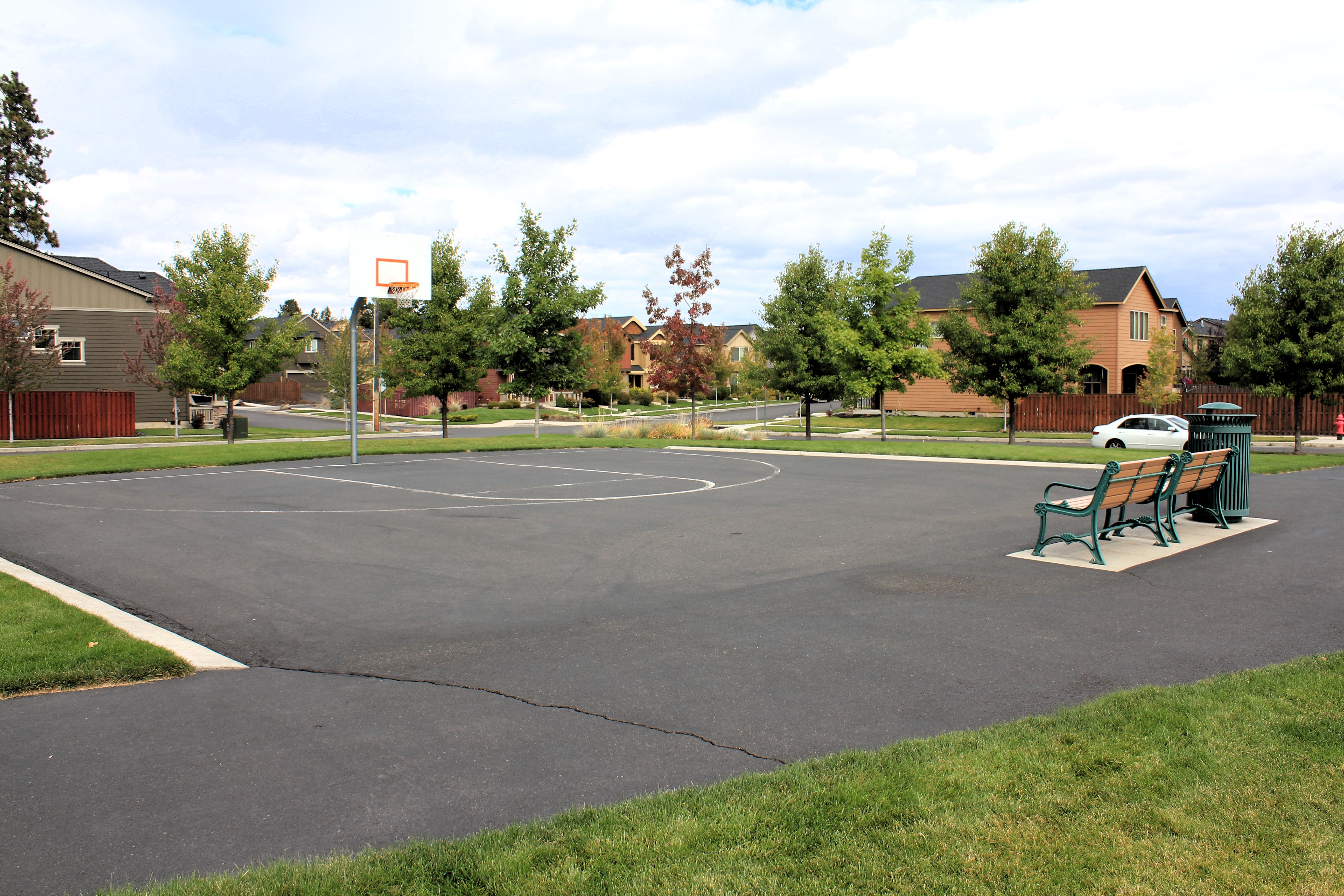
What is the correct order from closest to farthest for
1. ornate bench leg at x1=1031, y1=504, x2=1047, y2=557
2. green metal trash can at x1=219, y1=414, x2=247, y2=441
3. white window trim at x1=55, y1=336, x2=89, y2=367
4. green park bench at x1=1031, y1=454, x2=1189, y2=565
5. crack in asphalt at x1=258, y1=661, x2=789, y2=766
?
1. crack in asphalt at x1=258, y1=661, x2=789, y2=766
2. green park bench at x1=1031, y1=454, x2=1189, y2=565
3. ornate bench leg at x1=1031, y1=504, x2=1047, y2=557
4. green metal trash can at x1=219, y1=414, x2=247, y2=441
5. white window trim at x1=55, y1=336, x2=89, y2=367

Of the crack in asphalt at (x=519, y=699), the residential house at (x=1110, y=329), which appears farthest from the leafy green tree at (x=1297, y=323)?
the crack in asphalt at (x=519, y=699)

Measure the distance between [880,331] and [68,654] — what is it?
31473 mm

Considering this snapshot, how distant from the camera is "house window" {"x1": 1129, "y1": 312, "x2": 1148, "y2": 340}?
49.8m

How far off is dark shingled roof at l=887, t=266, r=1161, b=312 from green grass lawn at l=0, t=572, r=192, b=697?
3986 centimetres

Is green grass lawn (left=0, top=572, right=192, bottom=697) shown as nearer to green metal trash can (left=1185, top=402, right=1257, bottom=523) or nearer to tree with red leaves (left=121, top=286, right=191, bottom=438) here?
green metal trash can (left=1185, top=402, right=1257, bottom=523)

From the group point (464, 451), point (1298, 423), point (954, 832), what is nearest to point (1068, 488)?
point (954, 832)

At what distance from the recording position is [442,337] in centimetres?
3488

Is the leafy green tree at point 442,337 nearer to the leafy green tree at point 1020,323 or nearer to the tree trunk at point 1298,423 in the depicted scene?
the leafy green tree at point 1020,323

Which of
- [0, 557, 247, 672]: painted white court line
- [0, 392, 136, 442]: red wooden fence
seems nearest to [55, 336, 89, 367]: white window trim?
[0, 392, 136, 442]: red wooden fence

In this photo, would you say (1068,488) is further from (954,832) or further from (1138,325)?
(1138,325)

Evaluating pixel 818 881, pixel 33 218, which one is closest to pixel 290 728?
pixel 818 881

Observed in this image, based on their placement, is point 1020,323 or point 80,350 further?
point 80,350

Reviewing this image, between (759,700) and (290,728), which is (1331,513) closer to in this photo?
(759,700)

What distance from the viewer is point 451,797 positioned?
419cm
